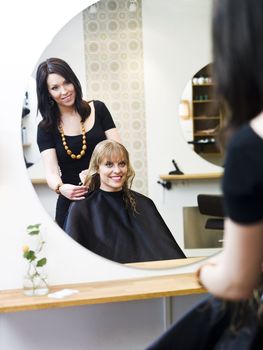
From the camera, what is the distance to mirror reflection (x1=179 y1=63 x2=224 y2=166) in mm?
2029

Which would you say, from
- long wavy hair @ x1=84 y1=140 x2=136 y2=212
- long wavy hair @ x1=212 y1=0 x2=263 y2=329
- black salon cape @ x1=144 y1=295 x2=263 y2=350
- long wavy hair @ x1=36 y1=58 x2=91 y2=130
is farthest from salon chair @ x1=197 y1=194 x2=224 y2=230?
long wavy hair @ x1=212 y1=0 x2=263 y2=329

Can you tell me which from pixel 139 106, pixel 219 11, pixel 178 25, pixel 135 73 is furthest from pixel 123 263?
pixel 219 11

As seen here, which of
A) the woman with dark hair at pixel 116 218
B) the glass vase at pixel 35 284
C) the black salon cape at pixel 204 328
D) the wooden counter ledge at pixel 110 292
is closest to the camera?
the black salon cape at pixel 204 328

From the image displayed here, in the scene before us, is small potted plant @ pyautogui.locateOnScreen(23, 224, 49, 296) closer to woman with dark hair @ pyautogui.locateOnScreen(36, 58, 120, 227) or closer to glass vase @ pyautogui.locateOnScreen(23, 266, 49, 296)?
glass vase @ pyautogui.locateOnScreen(23, 266, 49, 296)

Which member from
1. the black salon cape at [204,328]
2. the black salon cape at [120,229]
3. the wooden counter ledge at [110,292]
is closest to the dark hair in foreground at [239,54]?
the black salon cape at [204,328]

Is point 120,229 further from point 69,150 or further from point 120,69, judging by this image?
point 120,69

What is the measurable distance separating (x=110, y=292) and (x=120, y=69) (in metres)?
0.86

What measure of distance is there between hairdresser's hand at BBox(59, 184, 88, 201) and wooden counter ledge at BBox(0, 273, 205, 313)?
349 millimetres

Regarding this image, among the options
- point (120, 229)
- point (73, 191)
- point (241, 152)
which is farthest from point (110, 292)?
point (241, 152)

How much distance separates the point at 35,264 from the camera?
199 centimetres

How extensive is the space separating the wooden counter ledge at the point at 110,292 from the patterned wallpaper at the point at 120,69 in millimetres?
374

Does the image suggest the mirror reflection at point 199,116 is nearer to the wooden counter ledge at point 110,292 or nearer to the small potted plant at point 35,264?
the wooden counter ledge at point 110,292

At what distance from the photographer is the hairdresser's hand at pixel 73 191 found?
78.3 inches

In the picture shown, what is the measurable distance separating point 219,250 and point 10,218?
0.86 metres
